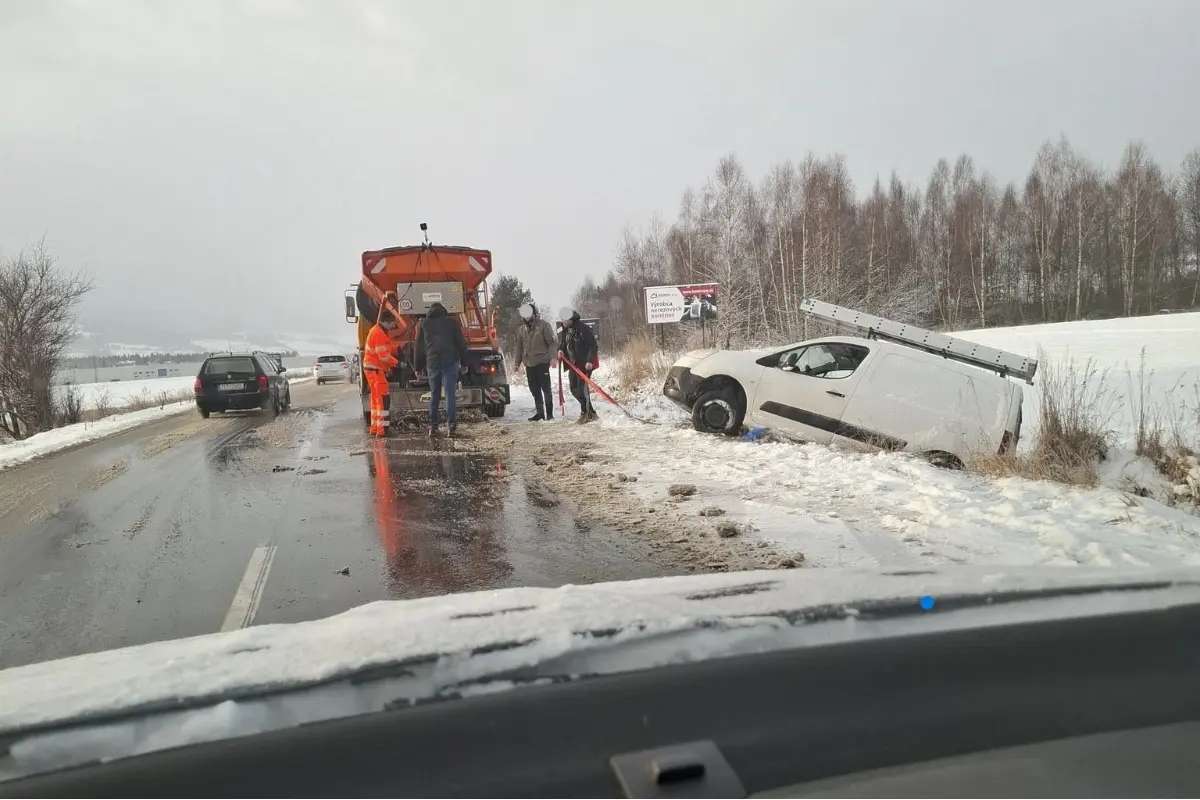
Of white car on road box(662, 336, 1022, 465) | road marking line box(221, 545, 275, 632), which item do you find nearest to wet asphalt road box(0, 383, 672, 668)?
road marking line box(221, 545, 275, 632)

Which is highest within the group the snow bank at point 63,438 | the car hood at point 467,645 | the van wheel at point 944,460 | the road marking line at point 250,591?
the car hood at point 467,645

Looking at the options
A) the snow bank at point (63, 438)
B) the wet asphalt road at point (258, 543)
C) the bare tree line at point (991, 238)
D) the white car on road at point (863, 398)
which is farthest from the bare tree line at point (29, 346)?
the bare tree line at point (991, 238)

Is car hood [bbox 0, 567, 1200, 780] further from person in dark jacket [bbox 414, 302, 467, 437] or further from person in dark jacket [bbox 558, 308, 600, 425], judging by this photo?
person in dark jacket [bbox 558, 308, 600, 425]

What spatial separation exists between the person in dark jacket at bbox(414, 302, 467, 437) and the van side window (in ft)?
16.7

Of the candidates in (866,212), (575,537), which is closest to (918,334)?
(575,537)

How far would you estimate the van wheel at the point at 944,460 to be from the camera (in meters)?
8.05

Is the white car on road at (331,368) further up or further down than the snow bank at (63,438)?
further up

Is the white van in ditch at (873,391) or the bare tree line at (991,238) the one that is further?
the bare tree line at (991,238)

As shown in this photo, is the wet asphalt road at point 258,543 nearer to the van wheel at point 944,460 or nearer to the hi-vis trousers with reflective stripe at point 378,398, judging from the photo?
the hi-vis trousers with reflective stripe at point 378,398

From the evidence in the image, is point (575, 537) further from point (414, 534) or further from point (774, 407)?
point (774, 407)

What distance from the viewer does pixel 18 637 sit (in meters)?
3.76

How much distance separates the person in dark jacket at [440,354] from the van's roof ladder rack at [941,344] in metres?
5.73

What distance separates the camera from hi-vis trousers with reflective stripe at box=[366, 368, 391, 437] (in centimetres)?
1166

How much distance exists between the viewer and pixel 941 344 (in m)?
9.05
